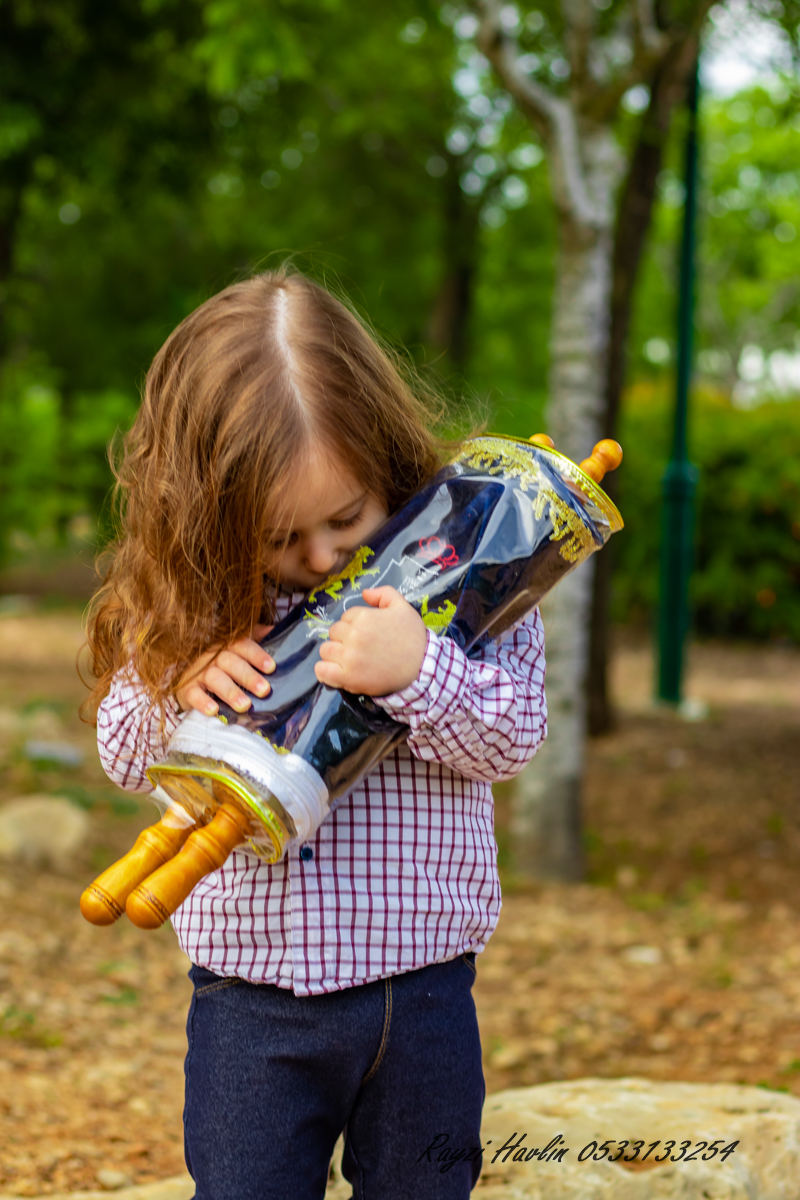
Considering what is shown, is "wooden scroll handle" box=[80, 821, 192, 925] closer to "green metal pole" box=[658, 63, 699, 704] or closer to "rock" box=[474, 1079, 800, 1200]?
"rock" box=[474, 1079, 800, 1200]

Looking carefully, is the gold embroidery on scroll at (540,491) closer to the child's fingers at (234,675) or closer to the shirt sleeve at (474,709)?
the shirt sleeve at (474,709)

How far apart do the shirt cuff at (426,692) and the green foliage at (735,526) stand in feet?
31.7

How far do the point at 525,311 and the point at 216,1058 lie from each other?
1385cm

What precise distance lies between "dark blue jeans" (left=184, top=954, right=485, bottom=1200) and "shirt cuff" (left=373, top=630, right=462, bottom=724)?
44 centimetres

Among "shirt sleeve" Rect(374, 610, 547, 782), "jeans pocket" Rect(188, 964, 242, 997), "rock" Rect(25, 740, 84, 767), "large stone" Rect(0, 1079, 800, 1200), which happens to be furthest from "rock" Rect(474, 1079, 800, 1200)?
"rock" Rect(25, 740, 84, 767)

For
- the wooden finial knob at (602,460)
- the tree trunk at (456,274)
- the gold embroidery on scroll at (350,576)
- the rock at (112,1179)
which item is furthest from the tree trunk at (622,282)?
the gold embroidery on scroll at (350,576)

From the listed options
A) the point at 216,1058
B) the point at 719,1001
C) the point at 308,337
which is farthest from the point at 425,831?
the point at 719,1001

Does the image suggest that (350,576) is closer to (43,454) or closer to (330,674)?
(330,674)

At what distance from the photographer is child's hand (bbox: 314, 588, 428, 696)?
5.17ft

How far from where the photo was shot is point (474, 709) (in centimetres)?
164

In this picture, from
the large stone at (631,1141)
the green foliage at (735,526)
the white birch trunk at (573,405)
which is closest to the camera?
the large stone at (631,1141)

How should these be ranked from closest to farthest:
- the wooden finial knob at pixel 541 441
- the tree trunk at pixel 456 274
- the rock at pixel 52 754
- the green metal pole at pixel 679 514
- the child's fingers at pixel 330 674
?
the child's fingers at pixel 330 674
the wooden finial knob at pixel 541 441
the rock at pixel 52 754
the green metal pole at pixel 679 514
the tree trunk at pixel 456 274

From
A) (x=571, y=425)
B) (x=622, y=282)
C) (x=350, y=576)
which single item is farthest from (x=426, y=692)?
(x=622, y=282)

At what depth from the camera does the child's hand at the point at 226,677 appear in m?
1.62
